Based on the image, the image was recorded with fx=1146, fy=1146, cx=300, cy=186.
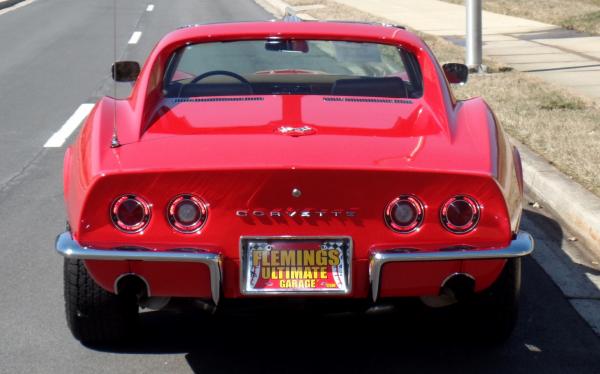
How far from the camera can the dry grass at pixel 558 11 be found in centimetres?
1973

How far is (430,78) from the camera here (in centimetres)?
527

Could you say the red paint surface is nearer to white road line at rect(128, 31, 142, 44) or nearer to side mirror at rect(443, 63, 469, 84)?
side mirror at rect(443, 63, 469, 84)

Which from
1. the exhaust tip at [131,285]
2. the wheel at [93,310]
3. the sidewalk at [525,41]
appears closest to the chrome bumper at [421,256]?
the exhaust tip at [131,285]

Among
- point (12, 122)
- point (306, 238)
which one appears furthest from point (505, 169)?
point (12, 122)

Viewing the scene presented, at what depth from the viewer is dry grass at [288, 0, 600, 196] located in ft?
26.7

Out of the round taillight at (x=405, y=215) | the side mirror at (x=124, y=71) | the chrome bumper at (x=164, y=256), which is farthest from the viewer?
the side mirror at (x=124, y=71)

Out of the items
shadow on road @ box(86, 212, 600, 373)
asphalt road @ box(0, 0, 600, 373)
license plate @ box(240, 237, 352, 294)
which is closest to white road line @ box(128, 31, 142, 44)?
asphalt road @ box(0, 0, 600, 373)

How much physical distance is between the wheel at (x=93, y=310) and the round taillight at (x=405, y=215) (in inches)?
42.1

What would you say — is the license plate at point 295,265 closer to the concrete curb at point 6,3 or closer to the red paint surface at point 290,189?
the red paint surface at point 290,189

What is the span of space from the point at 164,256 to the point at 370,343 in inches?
48.9

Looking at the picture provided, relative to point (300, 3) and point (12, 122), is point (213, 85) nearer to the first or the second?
point (12, 122)

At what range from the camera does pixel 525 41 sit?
17797 millimetres

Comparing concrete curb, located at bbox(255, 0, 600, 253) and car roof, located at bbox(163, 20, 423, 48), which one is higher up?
car roof, located at bbox(163, 20, 423, 48)

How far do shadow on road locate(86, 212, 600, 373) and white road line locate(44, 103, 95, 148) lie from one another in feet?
17.2
